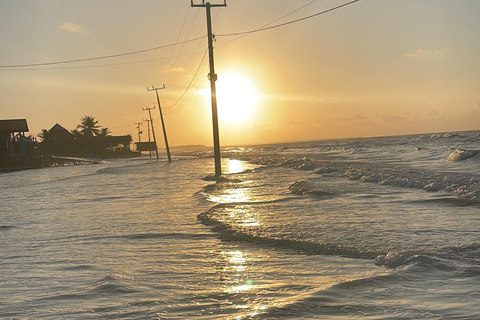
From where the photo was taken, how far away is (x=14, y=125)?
209 ft

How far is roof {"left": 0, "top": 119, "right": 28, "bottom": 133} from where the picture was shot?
62316 mm

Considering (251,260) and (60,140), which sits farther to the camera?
(60,140)

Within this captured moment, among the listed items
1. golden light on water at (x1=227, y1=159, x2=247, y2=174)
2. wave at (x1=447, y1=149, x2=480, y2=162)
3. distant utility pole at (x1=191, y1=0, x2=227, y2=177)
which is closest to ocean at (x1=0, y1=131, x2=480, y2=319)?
distant utility pole at (x1=191, y1=0, x2=227, y2=177)

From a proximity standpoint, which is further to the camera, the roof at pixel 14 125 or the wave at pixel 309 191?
the roof at pixel 14 125

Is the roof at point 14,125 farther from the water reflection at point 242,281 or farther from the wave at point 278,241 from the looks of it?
the water reflection at point 242,281

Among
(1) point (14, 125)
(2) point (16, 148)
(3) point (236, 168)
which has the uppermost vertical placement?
(1) point (14, 125)

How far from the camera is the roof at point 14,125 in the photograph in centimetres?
6232

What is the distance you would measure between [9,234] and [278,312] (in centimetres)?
758

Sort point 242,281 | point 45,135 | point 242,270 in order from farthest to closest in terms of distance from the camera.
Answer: point 45,135 → point 242,270 → point 242,281

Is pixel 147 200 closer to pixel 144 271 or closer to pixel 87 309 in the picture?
pixel 144 271

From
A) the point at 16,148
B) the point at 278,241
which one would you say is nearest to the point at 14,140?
the point at 16,148

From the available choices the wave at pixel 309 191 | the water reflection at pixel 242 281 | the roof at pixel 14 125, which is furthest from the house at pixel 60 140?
the water reflection at pixel 242 281

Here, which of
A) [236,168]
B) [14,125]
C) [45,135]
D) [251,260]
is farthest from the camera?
[45,135]

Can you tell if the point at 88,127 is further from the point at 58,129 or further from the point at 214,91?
the point at 214,91
